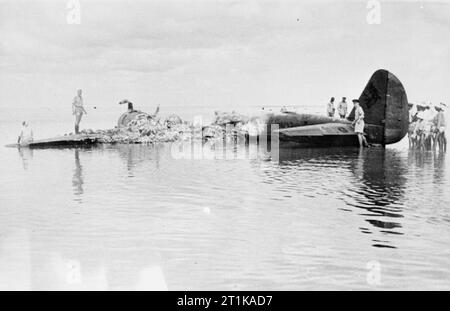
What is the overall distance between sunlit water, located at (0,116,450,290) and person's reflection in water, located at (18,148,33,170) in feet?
4.28

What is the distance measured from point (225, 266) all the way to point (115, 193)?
20.7 ft

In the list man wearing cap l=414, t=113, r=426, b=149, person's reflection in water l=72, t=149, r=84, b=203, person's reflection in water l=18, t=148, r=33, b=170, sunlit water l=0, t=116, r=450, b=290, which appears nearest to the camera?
sunlit water l=0, t=116, r=450, b=290

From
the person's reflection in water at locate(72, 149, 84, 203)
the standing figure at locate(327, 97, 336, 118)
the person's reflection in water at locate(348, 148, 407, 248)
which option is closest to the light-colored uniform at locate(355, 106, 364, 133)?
the person's reflection in water at locate(348, 148, 407, 248)

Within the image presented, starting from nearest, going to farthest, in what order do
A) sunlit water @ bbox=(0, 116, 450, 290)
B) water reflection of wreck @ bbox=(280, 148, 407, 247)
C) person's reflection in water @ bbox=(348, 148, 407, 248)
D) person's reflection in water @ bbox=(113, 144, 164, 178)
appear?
sunlit water @ bbox=(0, 116, 450, 290)
person's reflection in water @ bbox=(348, 148, 407, 248)
water reflection of wreck @ bbox=(280, 148, 407, 247)
person's reflection in water @ bbox=(113, 144, 164, 178)

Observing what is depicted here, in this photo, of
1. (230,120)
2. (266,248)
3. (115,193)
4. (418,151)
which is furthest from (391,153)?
(266,248)

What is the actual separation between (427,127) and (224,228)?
20.3 metres

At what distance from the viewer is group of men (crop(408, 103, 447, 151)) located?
85.6 feet

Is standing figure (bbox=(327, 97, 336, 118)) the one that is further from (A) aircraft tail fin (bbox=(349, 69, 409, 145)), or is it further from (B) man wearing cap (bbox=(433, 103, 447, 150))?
(B) man wearing cap (bbox=(433, 103, 447, 150))

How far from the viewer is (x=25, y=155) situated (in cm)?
2214

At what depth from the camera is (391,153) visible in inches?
941

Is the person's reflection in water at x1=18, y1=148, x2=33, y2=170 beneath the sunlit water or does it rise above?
above

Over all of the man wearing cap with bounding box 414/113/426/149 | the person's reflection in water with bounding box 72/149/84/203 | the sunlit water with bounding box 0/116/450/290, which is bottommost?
the sunlit water with bounding box 0/116/450/290

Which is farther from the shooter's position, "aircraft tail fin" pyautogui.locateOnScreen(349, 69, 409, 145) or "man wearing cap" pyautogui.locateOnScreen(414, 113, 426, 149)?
"man wearing cap" pyautogui.locateOnScreen(414, 113, 426, 149)

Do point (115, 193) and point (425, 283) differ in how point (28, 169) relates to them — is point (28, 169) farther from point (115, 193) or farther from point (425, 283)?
point (425, 283)
